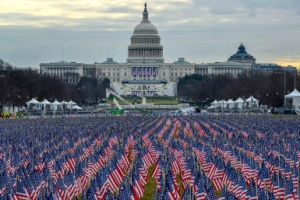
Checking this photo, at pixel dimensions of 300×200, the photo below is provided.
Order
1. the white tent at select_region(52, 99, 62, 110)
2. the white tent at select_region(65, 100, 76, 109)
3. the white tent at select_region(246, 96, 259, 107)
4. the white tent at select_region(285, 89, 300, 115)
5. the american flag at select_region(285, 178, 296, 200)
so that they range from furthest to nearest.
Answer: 1. the white tent at select_region(65, 100, 76, 109)
2. the white tent at select_region(246, 96, 259, 107)
3. the white tent at select_region(52, 99, 62, 110)
4. the white tent at select_region(285, 89, 300, 115)
5. the american flag at select_region(285, 178, 296, 200)

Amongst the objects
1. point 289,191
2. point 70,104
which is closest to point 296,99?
point 70,104

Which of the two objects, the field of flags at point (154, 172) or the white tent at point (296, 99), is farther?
the white tent at point (296, 99)

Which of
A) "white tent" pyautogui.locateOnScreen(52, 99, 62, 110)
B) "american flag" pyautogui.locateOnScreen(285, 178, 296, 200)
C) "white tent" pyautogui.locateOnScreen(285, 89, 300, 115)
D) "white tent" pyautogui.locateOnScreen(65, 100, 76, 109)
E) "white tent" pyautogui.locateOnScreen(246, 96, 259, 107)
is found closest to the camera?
"american flag" pyautogui.locateOnScreen(285, 178, 296, 200)

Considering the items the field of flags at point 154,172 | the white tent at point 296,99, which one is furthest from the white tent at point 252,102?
the field of flags at point 154,172

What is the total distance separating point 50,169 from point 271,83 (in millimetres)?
82101

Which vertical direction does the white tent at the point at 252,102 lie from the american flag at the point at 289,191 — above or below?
above

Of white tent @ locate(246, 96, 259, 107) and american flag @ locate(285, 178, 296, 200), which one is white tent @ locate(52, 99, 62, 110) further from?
american flag @ locate(285, 178, 296, 200)

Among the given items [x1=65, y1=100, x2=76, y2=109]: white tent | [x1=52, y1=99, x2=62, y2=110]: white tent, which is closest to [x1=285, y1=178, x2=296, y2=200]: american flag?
[x1=52, y1=99, x2=62, y2=110]: white tent

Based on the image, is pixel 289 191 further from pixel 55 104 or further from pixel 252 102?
pixel 252 102

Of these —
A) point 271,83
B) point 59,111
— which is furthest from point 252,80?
point 59,111

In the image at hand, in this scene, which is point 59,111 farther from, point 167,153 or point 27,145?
point 167,153

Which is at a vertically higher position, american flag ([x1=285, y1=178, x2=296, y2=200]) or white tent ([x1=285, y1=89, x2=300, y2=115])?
white tent ([x1=285, y1=89, x2=300, y2=115])

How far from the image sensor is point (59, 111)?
3647 inches

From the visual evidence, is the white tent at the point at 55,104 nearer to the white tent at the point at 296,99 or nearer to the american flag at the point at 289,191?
the white tent at the point at 296,99
